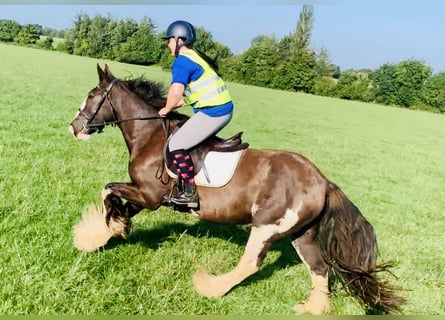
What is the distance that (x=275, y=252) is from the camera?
6750mm

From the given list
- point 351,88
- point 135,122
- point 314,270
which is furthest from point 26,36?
point 314,270

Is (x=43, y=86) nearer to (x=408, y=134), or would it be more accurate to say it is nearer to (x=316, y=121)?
(x=316, y=121)

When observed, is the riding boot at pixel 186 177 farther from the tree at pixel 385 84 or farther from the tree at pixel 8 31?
the tree at pixel 8 31

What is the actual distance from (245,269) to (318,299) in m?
0.92

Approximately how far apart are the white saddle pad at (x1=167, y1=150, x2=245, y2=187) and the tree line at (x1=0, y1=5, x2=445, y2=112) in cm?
4406

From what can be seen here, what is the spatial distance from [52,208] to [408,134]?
2889 centimetres

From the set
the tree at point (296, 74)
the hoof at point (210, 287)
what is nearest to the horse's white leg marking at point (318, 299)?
the hoof at point (210, 287)

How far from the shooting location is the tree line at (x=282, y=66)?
52.0 metres

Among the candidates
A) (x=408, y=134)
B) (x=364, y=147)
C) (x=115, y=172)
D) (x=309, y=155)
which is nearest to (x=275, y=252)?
(x=115, y=172)

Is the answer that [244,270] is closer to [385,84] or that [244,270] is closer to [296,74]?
[296,74]

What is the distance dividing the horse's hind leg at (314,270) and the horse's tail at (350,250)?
8 centimetres

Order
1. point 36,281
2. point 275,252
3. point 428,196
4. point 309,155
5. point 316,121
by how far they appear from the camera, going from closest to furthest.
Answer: point 36,281 → point 275,252 → point 428,196 → point 309,155 → point 316,121

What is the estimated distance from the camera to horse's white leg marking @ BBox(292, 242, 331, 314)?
16.7ft

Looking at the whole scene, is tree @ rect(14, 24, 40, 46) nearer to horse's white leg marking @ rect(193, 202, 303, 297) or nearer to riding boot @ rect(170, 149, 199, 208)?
riding boot @ rect(170, 149, 199, 208)
